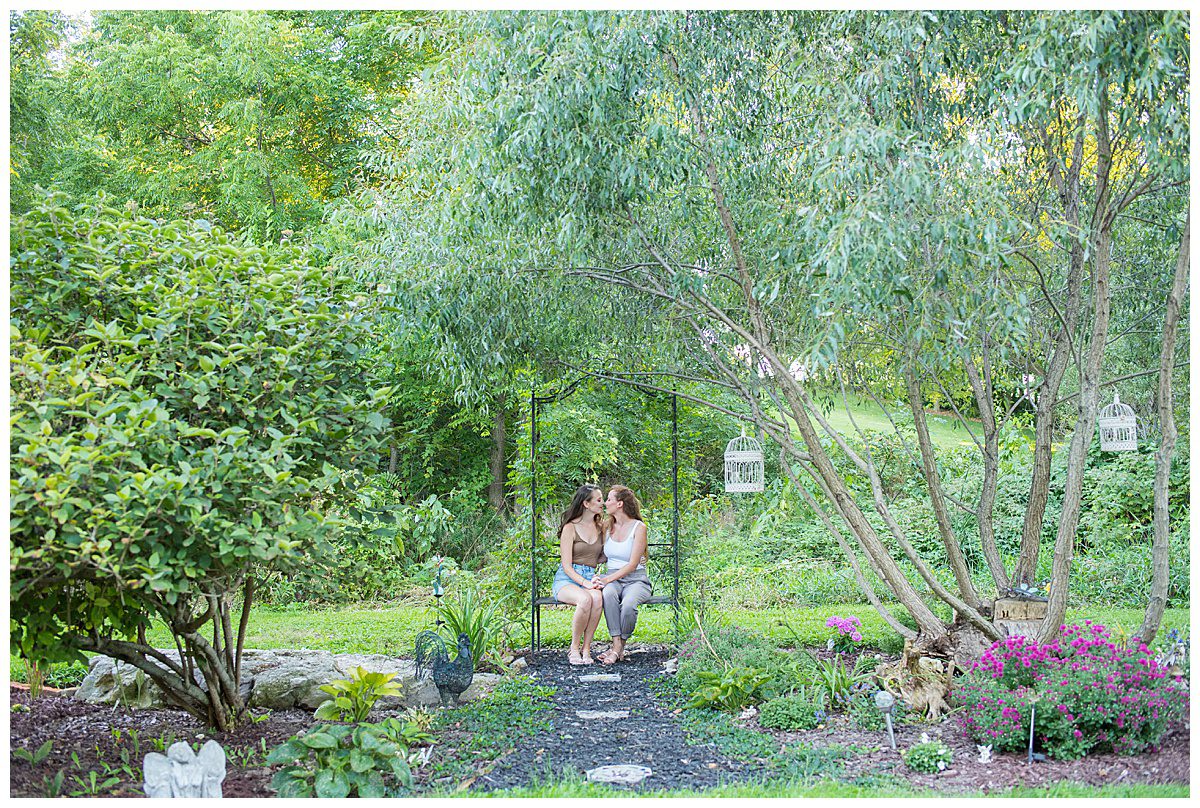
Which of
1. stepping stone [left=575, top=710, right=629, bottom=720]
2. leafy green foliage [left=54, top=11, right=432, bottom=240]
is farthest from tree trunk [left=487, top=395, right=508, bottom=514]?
stepping stone [left=575, top=710, right=629, bottom=720]

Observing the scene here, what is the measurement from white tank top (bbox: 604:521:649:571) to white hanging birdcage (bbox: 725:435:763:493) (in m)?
0.73

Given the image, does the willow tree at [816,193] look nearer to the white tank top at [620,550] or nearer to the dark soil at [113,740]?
the white tank top at [620,550]

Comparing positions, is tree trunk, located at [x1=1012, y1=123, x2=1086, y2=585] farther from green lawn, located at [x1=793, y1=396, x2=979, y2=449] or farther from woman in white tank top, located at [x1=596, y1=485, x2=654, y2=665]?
green lawn, located at [x1=793, y1=396, x2=979, y2=449]

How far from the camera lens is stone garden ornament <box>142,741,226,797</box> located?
3.06m

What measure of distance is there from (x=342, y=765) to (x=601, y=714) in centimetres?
145

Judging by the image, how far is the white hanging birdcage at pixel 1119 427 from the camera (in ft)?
16.1

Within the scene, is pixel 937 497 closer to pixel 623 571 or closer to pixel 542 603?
pixel 623 571

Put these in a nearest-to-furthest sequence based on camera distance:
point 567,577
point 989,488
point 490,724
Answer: point 490,724 → point 989,488 → point 567,577

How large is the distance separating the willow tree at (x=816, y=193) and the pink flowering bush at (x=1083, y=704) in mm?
635

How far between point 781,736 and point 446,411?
7.57 m

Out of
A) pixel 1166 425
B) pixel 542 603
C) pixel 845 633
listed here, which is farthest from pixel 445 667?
Answer: pixel 1166 425

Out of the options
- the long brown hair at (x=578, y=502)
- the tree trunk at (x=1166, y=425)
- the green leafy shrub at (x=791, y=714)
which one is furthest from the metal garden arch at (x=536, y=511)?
the tree trunk at (x=1166, y=425)

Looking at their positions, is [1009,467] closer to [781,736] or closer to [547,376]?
[547,376]

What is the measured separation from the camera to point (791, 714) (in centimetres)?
407
